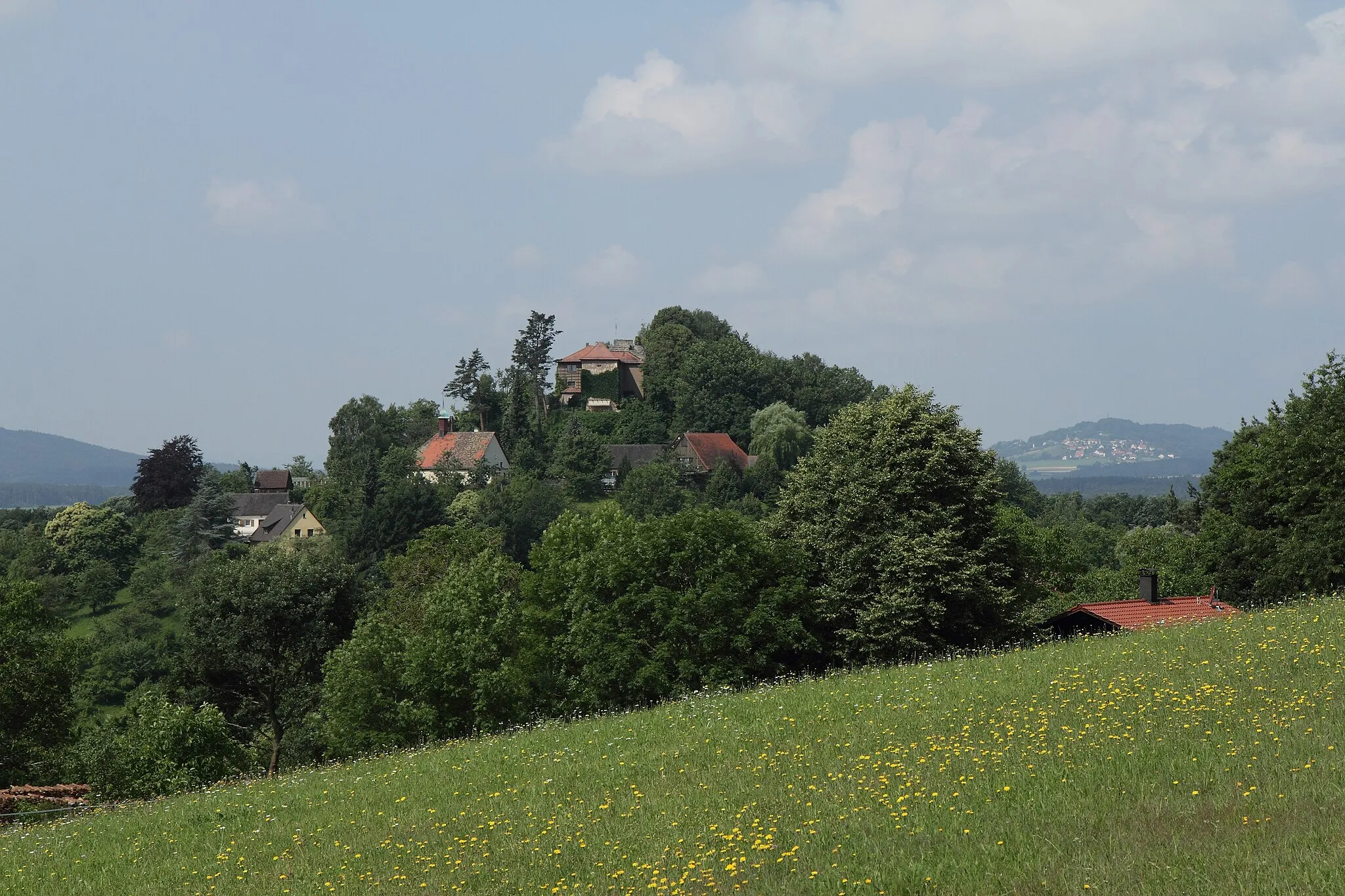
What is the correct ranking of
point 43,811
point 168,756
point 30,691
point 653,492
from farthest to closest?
point 653,492 < point 30,691 < point 168,756 < point 43,811

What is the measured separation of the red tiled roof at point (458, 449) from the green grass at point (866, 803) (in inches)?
4481

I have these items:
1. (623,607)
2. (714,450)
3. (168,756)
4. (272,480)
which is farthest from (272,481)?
(623,607)

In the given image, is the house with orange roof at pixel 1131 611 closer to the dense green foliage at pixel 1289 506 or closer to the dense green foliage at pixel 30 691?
the dense green foliage at pixel 1289 506

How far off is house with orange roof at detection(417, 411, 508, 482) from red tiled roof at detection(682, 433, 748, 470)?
21672mm

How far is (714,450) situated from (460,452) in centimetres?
2953

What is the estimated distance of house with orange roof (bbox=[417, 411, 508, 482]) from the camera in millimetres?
133000

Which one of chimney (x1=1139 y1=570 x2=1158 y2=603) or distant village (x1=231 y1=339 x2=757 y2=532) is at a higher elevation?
distant village (x1=231 y1=339 x2=757 y2=532)

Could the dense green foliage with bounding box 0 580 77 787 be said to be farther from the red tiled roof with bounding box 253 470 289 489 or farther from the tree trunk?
the red tiled roof with bounding box 253 470 289 489

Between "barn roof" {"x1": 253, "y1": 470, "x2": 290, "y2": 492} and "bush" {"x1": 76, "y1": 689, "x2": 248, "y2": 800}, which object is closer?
"bush" {"x1": 76, "y1": 689, "x2": 248, "y2": 800}

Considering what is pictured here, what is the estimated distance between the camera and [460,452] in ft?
456

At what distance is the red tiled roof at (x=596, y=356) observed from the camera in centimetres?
15788

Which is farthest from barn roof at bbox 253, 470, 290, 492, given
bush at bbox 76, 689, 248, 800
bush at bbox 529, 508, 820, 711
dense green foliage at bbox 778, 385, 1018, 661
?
dense green foliage at bbox 778, 385, 1018, 661

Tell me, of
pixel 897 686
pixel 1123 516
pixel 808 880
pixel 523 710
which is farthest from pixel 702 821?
pixel 1123 516

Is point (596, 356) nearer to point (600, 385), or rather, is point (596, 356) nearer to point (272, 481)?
point (600, 385)
